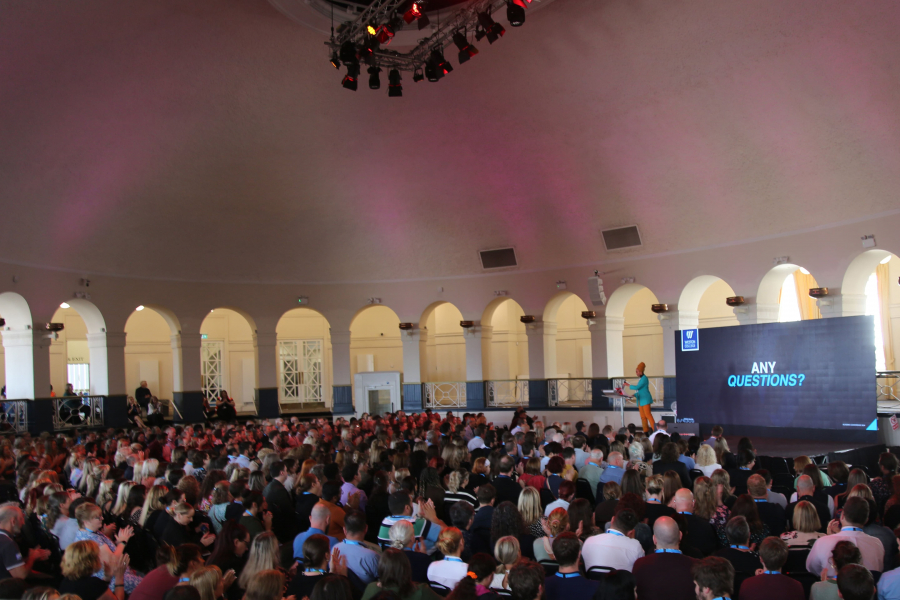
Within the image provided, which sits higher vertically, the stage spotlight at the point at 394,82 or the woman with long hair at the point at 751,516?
the stage spotlight at the point at 394,82

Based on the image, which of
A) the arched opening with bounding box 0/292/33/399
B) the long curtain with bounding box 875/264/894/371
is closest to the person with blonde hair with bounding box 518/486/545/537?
the arched opening with bounding box 0/292/33/399

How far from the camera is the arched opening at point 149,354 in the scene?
22.5 meters

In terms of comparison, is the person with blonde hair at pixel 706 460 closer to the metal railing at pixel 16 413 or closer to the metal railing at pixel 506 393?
the metal railing at pixel 506 393

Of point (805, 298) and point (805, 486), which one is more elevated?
point (805, 298)

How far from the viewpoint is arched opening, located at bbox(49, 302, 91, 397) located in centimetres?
2086

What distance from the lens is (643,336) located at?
21.7 m

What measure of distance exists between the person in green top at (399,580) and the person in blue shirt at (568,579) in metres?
0.71

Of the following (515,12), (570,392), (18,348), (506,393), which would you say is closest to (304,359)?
(506,393)

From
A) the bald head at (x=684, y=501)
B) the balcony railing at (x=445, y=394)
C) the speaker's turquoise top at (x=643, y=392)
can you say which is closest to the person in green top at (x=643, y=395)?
the speaker's turquoise top at (x=643, y=392)

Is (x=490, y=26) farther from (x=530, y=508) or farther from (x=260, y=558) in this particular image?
(x=260, y=558)

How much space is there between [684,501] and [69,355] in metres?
20.8

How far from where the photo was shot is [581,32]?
505 inches

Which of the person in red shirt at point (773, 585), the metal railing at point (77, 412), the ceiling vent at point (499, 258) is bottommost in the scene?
the person in red shirt at point (773, 585)

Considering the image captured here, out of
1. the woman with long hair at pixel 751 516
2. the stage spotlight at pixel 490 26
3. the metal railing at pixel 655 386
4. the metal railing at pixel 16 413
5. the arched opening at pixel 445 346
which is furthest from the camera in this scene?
the arched opening at pixel 445 346
